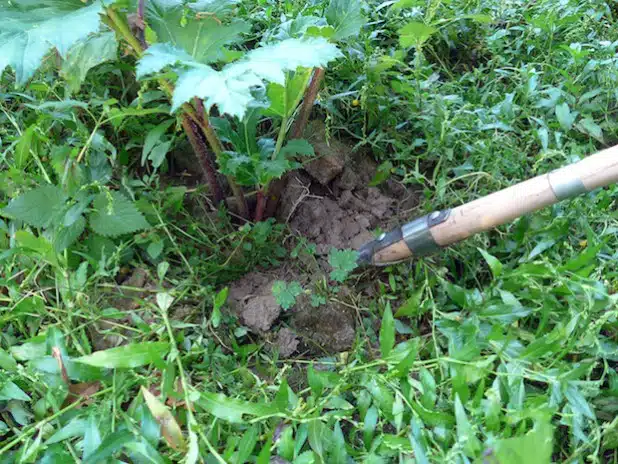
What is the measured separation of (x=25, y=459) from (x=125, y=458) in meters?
0.16

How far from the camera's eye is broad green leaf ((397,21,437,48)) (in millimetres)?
1354

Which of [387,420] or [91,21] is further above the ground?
[91,21]

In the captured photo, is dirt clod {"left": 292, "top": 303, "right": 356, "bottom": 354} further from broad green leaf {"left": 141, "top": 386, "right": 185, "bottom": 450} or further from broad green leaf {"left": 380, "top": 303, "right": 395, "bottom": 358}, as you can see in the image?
broad green leaf {"left": 141, "top": 386, "right": 185, "bottom": 450}

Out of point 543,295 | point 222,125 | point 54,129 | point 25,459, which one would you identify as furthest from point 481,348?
point 54,129

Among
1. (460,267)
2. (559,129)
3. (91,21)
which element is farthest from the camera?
(559,129)

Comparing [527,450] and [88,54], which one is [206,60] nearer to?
[88,54]

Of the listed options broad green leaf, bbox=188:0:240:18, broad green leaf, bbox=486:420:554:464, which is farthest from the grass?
broad green leaf, bbox=188:0:240:18

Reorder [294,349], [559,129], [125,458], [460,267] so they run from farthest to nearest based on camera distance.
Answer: [559,129] → [460,267] → [294,349] → [125,458]

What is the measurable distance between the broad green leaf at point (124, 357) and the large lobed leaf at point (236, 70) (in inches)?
19.0

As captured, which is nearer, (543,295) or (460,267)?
(543,295)

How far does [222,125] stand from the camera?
1.22 m

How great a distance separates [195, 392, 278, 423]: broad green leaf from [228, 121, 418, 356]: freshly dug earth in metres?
0.22

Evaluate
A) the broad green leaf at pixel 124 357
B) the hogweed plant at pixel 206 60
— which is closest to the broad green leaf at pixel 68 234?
the hogweed plant at pixel 206 60

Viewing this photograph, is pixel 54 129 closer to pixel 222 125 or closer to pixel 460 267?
pixel 222 125
